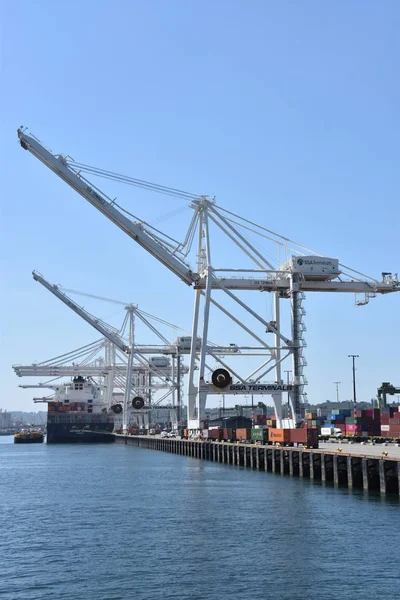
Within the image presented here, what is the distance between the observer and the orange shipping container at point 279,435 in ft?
194

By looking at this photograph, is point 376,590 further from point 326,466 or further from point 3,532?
point 326,466

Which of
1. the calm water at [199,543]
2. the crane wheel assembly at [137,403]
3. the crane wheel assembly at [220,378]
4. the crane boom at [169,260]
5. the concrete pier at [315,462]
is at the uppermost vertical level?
the crane boom at [169,260]

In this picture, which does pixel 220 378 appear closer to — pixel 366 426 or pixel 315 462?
pixel 315 462

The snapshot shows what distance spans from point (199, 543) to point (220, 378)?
35.5m

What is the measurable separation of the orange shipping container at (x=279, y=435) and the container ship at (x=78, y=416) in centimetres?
7515

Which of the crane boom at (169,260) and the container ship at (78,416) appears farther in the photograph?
the container ship at (78,416)

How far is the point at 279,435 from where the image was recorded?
199 ft

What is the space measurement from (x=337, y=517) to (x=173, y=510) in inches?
317

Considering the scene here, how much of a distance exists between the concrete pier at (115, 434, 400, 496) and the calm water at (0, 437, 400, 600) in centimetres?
180

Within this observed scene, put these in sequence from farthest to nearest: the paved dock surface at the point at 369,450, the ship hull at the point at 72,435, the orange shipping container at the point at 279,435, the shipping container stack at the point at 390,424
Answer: the ship hull at the point at 72,435
the shipping container stack at the point at 390,424
the orange shipping container at the point at 279,435
the paved dock surface at the point at 369,450

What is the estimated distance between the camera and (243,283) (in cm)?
6297

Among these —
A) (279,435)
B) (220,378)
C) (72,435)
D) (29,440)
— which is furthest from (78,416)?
(279,435)

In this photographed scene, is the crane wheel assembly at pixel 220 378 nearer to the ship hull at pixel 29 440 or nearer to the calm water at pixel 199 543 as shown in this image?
the calm water at pixel 199 543

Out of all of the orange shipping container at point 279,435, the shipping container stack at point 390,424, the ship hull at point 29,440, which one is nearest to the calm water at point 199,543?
the orange shipping container at point 279,435
